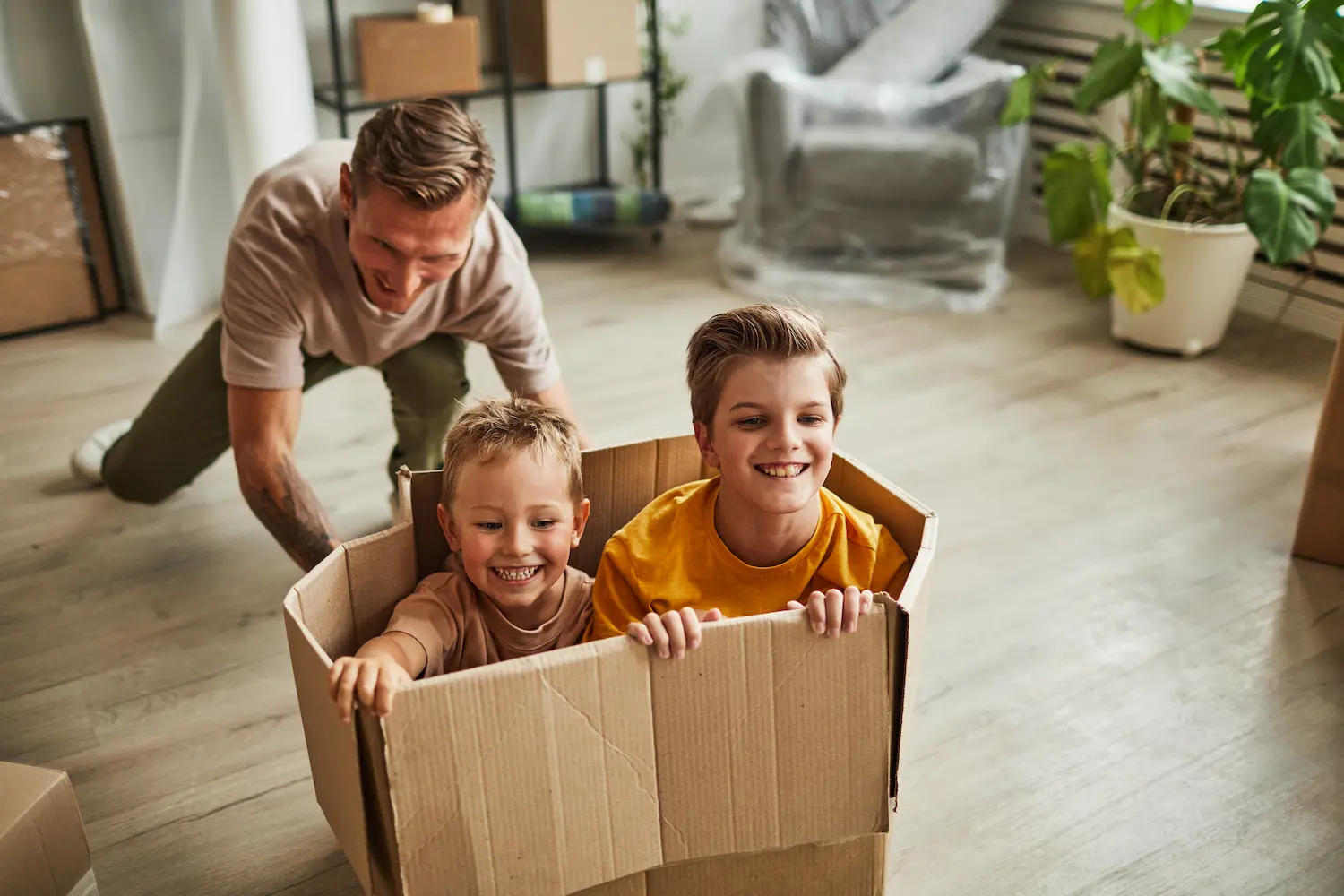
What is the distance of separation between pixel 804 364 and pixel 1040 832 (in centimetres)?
69

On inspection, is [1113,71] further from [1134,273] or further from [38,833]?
[38,833]

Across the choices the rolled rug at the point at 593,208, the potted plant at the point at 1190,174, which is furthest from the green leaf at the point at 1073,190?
the rolled rug at the point at 593,208

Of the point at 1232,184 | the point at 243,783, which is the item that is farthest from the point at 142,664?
the point at 1232,184

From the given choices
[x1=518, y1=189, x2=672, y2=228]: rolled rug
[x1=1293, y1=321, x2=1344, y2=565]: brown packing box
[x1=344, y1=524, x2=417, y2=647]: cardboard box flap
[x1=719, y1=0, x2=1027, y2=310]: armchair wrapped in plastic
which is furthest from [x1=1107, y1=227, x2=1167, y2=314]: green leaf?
[x1=344, y1=524, x2=417, y2=647]: cardboard box flap

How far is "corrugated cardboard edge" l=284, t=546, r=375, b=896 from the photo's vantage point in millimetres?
1099

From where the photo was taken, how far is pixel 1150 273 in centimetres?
280

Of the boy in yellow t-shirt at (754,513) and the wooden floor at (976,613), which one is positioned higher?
the boy in yellow t-shirt at (754,513)

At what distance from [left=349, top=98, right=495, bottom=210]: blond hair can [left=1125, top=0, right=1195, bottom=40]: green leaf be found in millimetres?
1822

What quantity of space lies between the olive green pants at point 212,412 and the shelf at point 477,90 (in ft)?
4.55

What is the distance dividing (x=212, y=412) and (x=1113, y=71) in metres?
2.08

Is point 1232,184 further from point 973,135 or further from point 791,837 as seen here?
point 791,837

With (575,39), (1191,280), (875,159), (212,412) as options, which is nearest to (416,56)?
(575,39)

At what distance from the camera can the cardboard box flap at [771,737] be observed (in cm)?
114

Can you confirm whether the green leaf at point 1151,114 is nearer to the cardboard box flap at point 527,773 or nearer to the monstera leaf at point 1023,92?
the monstera leaf at point 1023,92
